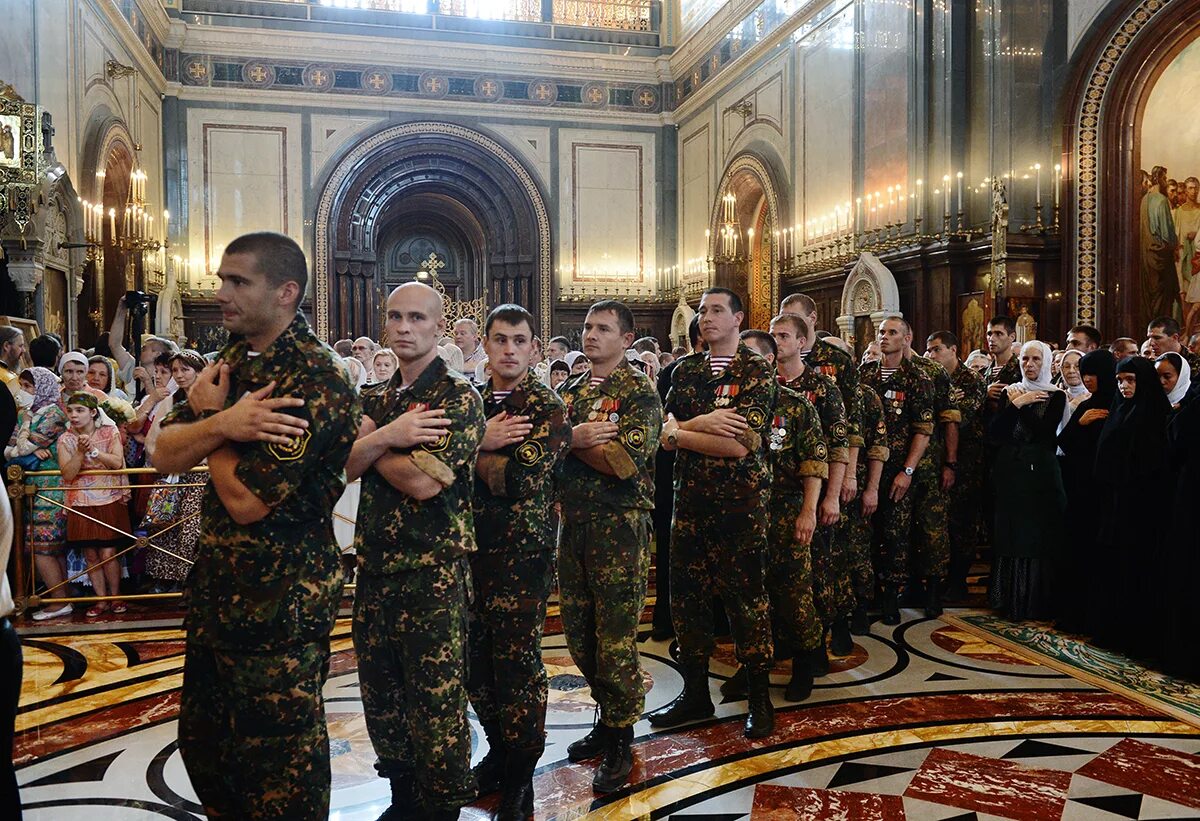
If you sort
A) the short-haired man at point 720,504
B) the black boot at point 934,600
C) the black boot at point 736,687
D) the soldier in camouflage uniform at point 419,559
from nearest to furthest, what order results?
the soldier in camouflage uniform at point 419,559, the short-haired man at point 720,504, the black boot at point 736,687, the black boot at point 934,600

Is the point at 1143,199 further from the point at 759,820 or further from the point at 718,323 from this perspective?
the point at 759,820

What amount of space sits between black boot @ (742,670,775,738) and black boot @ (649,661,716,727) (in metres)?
0.21

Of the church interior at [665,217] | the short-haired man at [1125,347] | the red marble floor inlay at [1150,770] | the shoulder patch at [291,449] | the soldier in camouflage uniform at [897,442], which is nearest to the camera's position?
the shoulder patch at [291,449]

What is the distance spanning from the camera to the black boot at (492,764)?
3434 mm

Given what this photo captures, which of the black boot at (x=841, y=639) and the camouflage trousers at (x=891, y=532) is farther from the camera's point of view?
the camouflage trousers at (x=891, y=532)

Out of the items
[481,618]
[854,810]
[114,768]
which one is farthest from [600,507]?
[114,768]

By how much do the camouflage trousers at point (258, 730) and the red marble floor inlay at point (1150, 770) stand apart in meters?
2.93

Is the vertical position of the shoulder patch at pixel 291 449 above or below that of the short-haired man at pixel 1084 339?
below

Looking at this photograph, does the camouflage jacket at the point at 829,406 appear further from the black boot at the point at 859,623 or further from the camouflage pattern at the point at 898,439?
the black boot at the point at 859,623

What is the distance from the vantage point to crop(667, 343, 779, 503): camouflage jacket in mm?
3836

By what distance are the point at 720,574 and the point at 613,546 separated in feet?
2.35

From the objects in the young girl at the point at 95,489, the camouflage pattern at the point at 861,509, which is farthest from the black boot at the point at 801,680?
the young girl at the point at 95,489

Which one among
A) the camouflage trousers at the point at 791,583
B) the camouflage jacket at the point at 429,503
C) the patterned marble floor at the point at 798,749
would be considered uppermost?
the camouflage jacket at the point at 429,503

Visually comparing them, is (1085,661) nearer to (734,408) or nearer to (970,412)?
(970,412)
